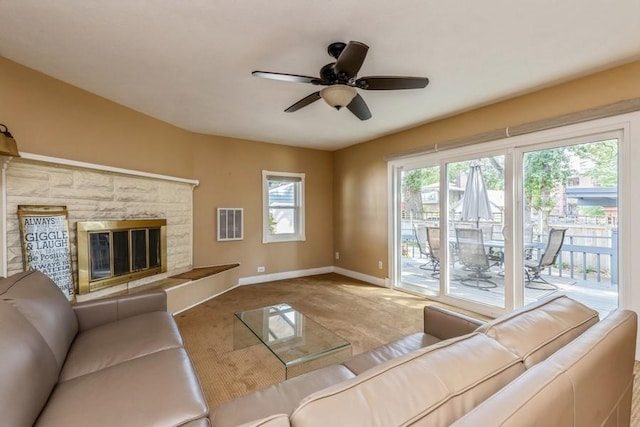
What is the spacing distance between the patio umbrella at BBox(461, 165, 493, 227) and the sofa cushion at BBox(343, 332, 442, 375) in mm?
2301

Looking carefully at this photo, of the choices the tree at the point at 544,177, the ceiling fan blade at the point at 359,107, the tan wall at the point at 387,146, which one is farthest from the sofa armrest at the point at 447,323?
the tan wall at the point at 387,146

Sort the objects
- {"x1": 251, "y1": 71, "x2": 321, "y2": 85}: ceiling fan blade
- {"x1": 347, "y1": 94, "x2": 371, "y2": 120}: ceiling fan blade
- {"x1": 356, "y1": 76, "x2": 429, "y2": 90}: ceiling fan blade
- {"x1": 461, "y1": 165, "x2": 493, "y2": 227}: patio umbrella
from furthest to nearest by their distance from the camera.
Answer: {"x1": 461, "y1": 165, "x2": 493, "y2": 227}: patio umbrella < {"x1": 347, "y1": 94, "x2": 371, "y2": 120}: ceiling fan blade < {"x1": 356, "y1": 76, "x2": 429, "y2": 90}: ceiling fan blade < {"x1": 251, "y1": 71, "x2": 321, "y2": 85}: ceiling fan blade

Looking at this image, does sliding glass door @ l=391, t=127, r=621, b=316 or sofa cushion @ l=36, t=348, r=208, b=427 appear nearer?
sofa cushion @ l=36, t=348, r=208, b=427

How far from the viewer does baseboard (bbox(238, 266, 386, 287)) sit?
486 centimetres

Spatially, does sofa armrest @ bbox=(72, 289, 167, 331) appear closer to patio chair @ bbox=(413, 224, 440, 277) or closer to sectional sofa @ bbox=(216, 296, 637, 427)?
sectional sofa @ bbox=(216, 296, 637, 427)

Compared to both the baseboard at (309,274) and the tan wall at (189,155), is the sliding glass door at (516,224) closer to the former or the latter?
the baseboard at (309,274)

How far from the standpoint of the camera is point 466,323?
1.66 metres

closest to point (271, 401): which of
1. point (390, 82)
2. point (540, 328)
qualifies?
point (540, 328)

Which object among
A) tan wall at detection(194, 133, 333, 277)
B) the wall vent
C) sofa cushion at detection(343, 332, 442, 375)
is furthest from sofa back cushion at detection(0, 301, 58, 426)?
the wall vent

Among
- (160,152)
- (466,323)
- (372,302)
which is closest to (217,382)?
(466,323)

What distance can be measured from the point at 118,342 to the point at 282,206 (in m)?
3.80

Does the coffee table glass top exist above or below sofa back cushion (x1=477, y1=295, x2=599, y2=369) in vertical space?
below

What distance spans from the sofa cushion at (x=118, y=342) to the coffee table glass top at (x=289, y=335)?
0.62 meters

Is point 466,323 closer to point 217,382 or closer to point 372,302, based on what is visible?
point 217,382
